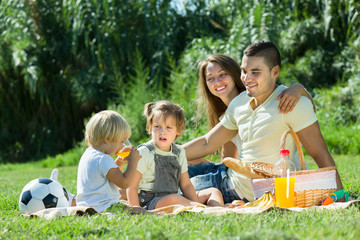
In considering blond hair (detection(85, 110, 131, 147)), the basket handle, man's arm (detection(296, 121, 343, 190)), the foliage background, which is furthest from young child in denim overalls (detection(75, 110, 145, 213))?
the foliage background

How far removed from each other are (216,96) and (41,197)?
207cm

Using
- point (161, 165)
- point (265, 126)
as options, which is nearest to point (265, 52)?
point (265, 126)

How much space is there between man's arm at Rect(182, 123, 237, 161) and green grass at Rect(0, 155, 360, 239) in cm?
135

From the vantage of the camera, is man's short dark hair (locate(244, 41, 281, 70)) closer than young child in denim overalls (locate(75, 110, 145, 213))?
No

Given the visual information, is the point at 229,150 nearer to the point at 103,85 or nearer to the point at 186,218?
the point at 186,218

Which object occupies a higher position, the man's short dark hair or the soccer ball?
the man's short dark hair

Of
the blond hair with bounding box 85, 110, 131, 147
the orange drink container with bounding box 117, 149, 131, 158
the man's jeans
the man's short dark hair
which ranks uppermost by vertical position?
the man's short dark hair

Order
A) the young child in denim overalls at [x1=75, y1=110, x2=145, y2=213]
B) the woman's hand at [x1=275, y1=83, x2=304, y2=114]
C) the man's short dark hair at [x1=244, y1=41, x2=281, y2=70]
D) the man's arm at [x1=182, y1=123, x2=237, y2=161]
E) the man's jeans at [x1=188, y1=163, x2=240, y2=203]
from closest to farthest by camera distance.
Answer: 1. the young child in denim overalls at [x1=75, y1=110, x2=145, y2=213]
2. the woman's hand at [x1=275, y1=83, x2=304, y2=114]
3. the man's short dark hair at [x1=244, y1=41, x2=281, y2=70]
4. the man's jeans at [x1=188, y1=163, x2=240, y2=203]
5. the man's arm at [x1=182, y1=123, x2=237, y2=161]

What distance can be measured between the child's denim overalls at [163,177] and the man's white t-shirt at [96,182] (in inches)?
15.4

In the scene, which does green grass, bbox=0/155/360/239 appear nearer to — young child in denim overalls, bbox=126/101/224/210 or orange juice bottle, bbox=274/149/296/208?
orange juice bottle, bbox=274/149/296/208

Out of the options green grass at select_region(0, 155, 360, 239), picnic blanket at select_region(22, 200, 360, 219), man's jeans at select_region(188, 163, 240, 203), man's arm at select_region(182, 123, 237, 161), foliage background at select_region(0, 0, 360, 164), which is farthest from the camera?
foliage background at select_region(0, 0, 360, 164)

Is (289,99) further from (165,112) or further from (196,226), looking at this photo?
(196,226)

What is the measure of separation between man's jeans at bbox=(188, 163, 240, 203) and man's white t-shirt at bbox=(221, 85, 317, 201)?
0.40 feet

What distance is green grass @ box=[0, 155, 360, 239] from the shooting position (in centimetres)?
224
